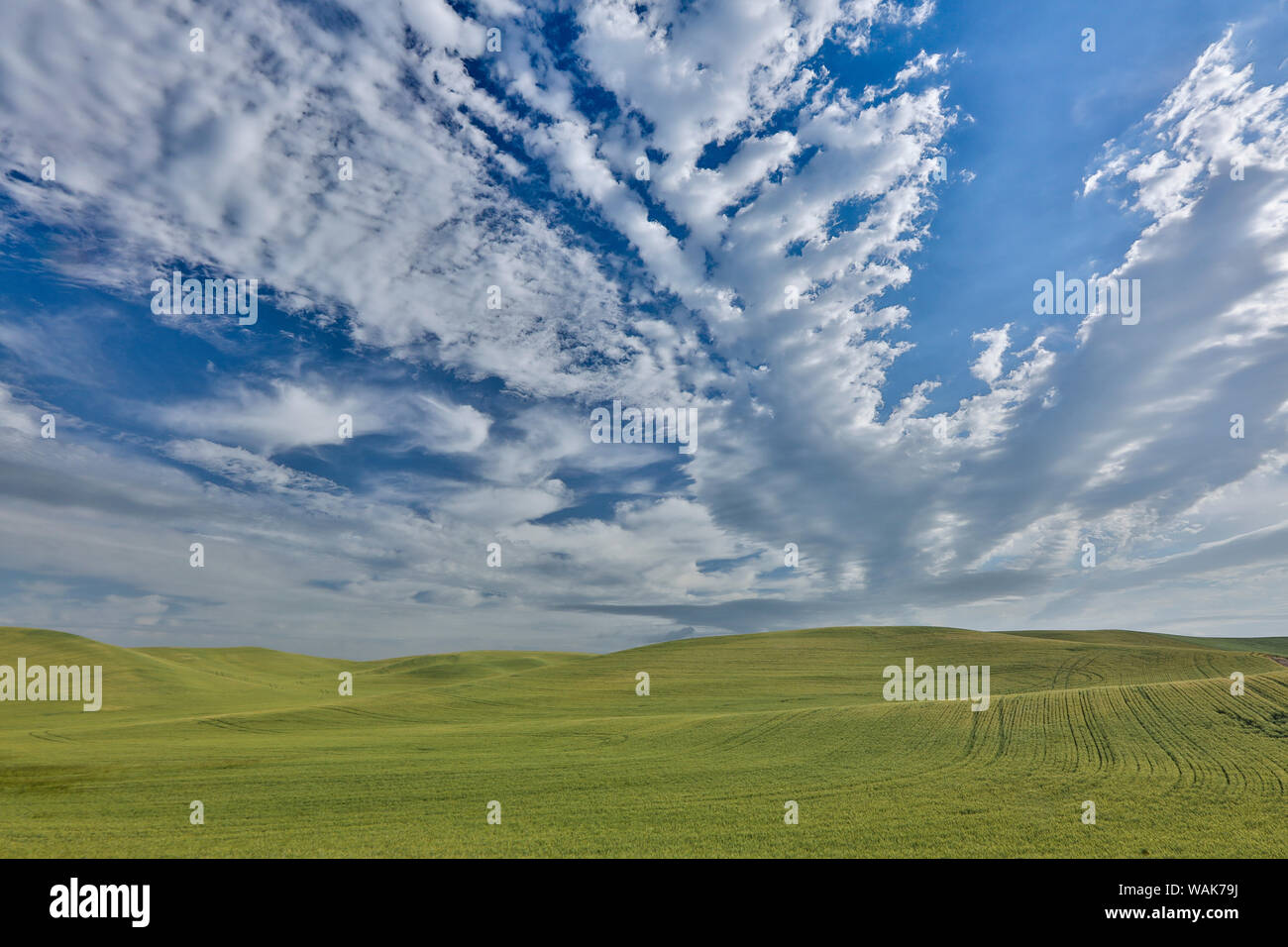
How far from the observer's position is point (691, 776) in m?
27.4

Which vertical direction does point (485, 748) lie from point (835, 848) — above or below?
below

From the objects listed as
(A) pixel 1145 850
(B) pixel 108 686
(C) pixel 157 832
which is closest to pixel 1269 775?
(A) pixel 1145 850

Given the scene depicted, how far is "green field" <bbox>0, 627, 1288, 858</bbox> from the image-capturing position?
18.6 metres

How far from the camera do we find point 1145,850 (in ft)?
54.5

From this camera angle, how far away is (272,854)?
18234mm

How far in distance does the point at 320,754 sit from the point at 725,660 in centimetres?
5592

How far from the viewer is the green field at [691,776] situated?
61.0 feet

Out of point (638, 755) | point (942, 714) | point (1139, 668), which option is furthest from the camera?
point (1139, 668)

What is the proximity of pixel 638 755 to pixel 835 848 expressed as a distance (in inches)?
676

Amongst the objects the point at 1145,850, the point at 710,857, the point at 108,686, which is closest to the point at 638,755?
the point at 710,857

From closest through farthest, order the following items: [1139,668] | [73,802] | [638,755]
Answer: [73,802], [638,755], [1139,668]

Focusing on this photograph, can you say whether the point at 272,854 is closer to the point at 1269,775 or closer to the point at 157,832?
the point at 157,832

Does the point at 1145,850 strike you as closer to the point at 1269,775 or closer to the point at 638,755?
the point at 1269,775

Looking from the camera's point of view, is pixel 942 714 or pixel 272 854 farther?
pixel 942 714
